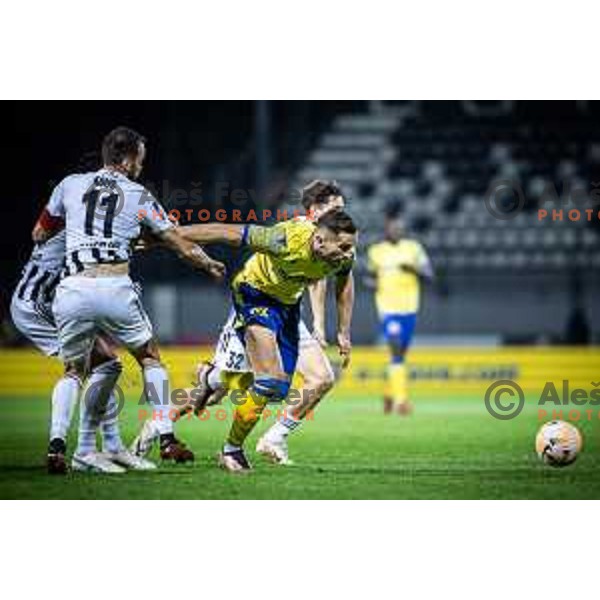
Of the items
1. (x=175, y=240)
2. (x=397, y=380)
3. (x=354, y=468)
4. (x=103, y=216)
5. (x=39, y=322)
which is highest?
(x=103, y=216)

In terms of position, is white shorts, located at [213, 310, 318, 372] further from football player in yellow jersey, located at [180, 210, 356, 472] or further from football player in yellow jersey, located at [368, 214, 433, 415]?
football player in yellow jersey, located at [368, 214, 433, 415]

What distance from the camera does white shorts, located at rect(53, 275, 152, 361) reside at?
666 cm

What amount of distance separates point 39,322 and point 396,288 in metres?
5.24

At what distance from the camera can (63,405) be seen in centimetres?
673

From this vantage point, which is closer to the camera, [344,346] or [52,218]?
[52,218]

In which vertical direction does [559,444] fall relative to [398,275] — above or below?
below

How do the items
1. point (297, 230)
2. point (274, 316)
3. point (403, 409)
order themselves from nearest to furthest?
A: 1. point (297, 230)
2. point (274, 316)
3. point (403, 409)

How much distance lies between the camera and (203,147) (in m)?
16.2

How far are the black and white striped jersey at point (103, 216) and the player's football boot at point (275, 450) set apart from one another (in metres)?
1.31

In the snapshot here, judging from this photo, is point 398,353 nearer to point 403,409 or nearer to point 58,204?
point 403,409

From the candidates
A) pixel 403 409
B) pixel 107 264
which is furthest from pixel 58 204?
pixel 403 409

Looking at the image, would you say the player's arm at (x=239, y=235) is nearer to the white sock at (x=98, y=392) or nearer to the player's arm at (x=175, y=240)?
the player's arm at (x=175, y=240)
